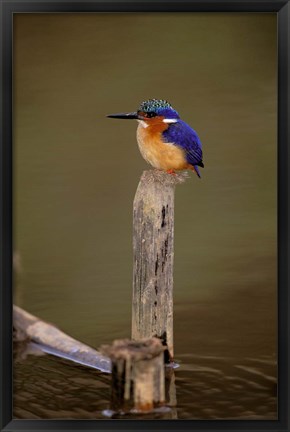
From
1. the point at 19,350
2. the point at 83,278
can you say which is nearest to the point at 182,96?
the point at 83,278

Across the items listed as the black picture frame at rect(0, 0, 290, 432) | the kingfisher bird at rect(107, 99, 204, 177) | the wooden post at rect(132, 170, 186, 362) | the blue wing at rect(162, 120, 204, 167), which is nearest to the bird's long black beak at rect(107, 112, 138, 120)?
the kingfisher bird at rect(107, 99, 204, 177)

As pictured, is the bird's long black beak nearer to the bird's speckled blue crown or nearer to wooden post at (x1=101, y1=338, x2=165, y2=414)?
the bird's speckled blue crown

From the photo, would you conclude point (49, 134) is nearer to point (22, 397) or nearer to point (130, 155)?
point (130, 155)

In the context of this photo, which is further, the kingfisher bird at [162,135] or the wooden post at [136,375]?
Answer: the kingfisher bird at [162,135]

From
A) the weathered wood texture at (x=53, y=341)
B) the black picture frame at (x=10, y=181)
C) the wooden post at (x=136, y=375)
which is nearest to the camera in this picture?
the wooden post at (x=136, y=375)

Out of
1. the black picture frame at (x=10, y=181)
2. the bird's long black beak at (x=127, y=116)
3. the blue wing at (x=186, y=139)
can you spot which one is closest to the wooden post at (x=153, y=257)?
the blue wing at (x=186, y=139)

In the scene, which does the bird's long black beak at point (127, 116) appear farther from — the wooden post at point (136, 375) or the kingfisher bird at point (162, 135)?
the wooden post at point (136, 375)
